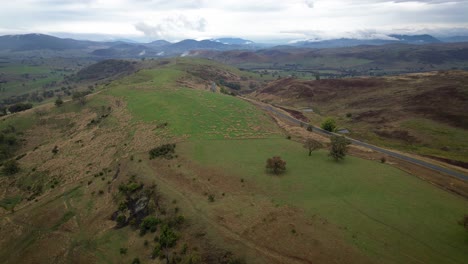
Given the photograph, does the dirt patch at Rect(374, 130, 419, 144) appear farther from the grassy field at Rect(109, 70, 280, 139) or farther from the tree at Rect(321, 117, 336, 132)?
the grassy field at Rect(109, 70, 280, 139)

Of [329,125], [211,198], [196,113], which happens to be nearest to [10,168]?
[196,113]

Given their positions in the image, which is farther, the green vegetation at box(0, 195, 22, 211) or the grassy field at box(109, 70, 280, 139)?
the grassy field at box(109, 70, 280, 139)

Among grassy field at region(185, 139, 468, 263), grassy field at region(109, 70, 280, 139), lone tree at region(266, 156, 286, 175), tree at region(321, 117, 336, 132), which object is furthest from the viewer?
tree at region(321, 117, 336, 132)

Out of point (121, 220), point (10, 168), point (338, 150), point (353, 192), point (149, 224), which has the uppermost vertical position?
point (338, 150)

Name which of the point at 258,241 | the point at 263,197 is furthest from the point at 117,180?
the point at 258,241

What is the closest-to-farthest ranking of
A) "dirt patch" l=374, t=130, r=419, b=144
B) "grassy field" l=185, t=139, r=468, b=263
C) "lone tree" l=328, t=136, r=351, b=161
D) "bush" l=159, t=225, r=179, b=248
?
"grassy field" l=185, t=139, r=468, b=263, "bush" l=159, t=225, r=179, b=248, "lone tree" l=328, t=136, r=351, b=161, "dirt patch" l=374, t=130, r=419, b=144

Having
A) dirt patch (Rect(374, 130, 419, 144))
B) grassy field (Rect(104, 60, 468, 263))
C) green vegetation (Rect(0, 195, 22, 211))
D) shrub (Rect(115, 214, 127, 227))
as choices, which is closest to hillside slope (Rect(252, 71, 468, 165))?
dirt patch (Rect(374, 130, 419, 144))

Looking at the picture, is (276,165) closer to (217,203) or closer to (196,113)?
(217,203)
